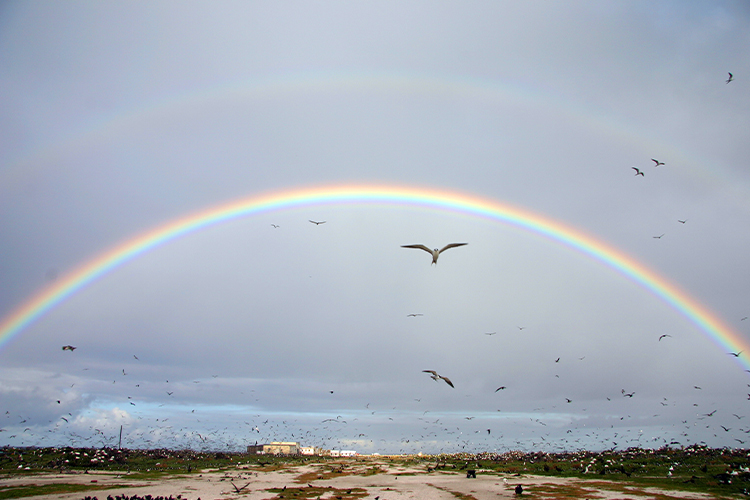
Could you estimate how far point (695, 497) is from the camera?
4094cm

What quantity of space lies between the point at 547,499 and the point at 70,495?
44.0 meters

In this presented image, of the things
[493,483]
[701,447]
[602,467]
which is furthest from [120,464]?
[701,447]

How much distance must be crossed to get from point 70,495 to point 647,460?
84.9m

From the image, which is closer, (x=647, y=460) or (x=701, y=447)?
(x=647, y=460)

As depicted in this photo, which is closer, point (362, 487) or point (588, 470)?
point (362, 487)

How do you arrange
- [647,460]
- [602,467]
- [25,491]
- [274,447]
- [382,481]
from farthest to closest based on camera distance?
[274,447]
[647,460]
[602,467]
[382,481]
[25,491]

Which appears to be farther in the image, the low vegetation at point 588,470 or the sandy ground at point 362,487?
the low vegetation at point 588,470

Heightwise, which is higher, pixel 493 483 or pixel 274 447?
pixel 493 483

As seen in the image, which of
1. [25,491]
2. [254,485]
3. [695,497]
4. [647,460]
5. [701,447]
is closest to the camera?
[695,497]

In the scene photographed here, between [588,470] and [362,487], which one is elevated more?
[588,470]

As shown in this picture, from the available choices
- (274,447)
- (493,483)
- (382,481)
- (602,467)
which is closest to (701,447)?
(602,467)

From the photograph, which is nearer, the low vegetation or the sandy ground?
the sandy ground

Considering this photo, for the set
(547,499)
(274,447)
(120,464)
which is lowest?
(274,447)

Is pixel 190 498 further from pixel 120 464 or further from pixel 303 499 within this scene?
pixel 120 464
